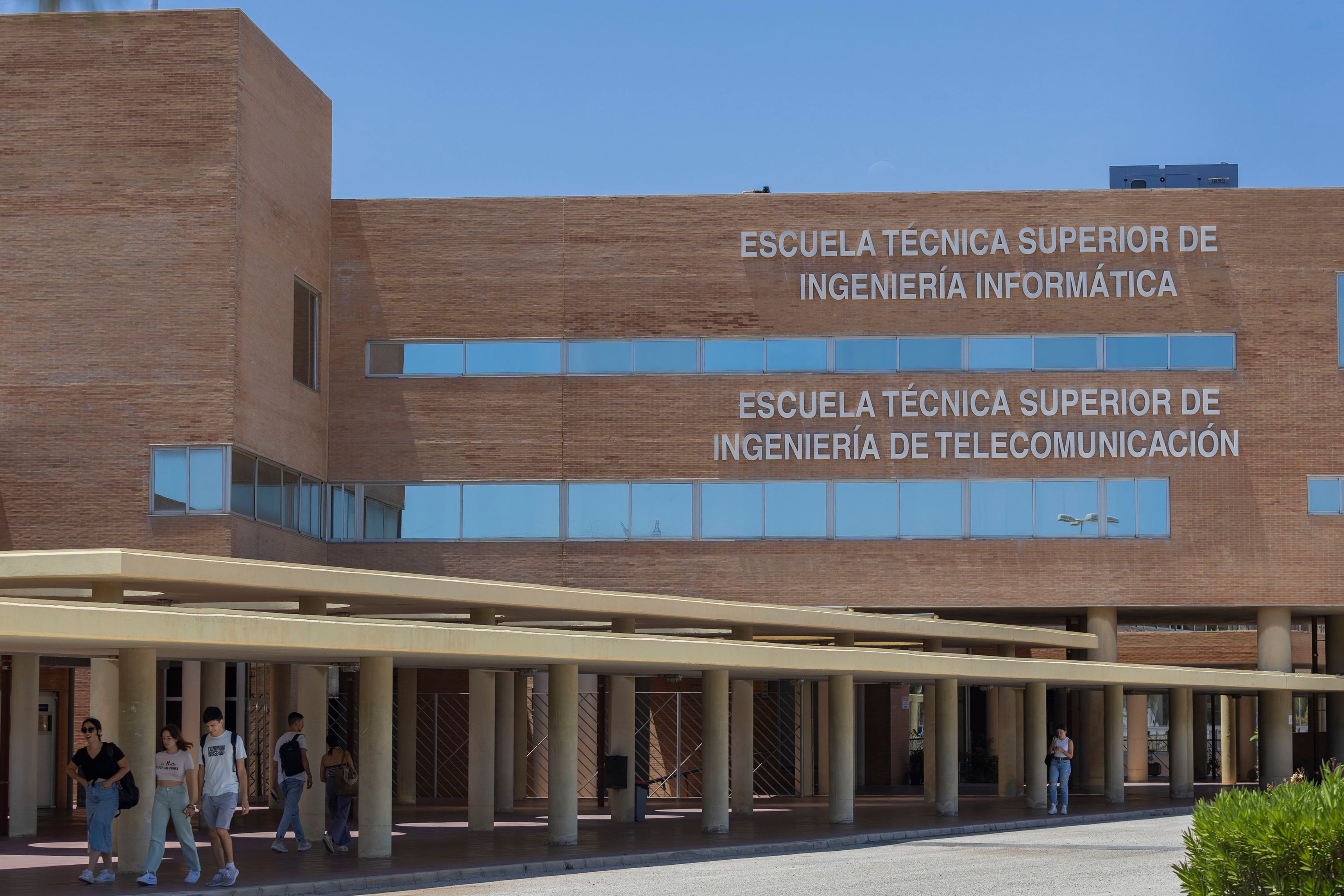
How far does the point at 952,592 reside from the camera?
38656 millimetres

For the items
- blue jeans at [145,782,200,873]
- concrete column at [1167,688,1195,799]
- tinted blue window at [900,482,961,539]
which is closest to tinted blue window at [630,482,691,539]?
tinted blue window at [900,482,961,539]

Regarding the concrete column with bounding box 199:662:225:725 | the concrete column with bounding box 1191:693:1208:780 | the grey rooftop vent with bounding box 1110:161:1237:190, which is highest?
the grey rooftop vent with bounding box 1110:161:1237:190

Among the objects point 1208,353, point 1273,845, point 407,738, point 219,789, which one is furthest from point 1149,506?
point 1273,845

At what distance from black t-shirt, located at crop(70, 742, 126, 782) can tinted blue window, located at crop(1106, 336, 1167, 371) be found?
88.4ft

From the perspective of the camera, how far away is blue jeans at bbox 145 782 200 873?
56.4 ft

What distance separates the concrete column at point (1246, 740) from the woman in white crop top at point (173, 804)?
39.5 metres

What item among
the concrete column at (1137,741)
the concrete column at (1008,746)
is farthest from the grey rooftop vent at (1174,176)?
the concrete column at (1008,746)

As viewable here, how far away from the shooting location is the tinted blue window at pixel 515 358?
3912cm

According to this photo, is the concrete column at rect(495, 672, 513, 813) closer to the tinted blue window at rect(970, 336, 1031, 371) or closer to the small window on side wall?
the small window on side wall

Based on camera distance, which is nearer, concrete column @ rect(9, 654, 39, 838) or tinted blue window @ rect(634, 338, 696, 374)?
concrete column @ rect(9, 654, 39, 838)

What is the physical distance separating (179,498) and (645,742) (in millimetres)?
13456

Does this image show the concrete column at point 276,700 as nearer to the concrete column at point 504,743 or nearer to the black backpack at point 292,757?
the concrete column at point 504,743

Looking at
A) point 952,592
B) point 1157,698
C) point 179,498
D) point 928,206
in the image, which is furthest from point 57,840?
point 1157,698

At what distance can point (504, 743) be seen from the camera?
33.0 m
